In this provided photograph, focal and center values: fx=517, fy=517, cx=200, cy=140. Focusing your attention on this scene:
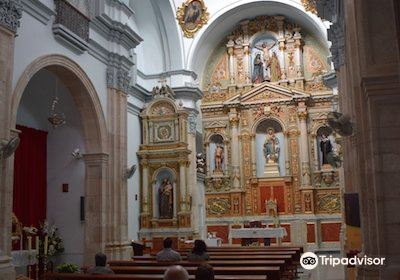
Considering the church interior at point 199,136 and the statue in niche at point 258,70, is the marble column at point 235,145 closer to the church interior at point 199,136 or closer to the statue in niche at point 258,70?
the church interior at point 199,136

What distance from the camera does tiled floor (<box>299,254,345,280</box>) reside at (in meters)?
11.4

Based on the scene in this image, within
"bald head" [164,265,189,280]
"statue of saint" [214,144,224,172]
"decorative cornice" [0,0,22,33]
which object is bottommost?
"bald head" [164,265,189,280]

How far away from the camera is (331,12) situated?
1095cm

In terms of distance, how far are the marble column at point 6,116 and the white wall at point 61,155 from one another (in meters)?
3.58

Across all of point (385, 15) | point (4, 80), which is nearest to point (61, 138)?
point (4, 80)

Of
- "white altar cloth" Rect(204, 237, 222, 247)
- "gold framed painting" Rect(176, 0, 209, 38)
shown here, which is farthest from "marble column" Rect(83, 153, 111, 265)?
"gold framed painting" Rect(176, 0, 209, 38)

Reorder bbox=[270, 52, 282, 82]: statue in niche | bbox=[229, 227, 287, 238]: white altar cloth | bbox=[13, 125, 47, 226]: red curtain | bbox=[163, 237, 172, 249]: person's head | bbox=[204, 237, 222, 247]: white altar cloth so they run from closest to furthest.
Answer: bbox=[163, 237, 172, 249]: person's head
bbox=[13, 125, 47, 226]: red curtain
bbox=[229, 227, 287, 238]: white altar cloth
bbox=[204, 237, 222, 247]: white altar cloth
bbox=[270, 52, 282, 82]: statue in niche

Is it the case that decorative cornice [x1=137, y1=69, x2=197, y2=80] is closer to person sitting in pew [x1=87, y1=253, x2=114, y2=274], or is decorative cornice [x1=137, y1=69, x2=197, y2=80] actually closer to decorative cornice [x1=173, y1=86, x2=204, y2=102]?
decorative cornice [x1=173, y1=86, x2=204, y2=102]

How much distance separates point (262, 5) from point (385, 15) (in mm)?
14386

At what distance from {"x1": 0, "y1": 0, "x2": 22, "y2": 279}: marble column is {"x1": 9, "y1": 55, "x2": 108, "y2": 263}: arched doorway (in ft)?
9.03

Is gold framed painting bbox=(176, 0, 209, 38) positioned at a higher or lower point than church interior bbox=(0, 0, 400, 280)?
higher

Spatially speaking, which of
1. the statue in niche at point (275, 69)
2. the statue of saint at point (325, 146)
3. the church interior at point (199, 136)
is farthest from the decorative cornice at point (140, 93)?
the statue of saint at point (325, 146)

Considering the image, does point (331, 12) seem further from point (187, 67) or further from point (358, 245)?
point (187, 67)

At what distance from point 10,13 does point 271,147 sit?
13.2 m
